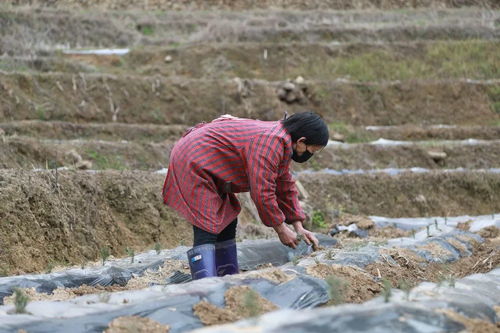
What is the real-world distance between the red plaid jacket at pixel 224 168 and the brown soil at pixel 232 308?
0.90 m

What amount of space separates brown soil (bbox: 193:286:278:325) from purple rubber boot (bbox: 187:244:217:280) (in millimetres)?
828

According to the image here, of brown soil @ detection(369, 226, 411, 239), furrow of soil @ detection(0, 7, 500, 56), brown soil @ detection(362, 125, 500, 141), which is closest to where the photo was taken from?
brown soil @ detection(369, 226, 411, 239)

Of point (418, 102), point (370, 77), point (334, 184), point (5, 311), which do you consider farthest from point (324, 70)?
point (5, 311)

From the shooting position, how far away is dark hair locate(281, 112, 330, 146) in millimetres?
4312

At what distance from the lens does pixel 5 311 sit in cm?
324

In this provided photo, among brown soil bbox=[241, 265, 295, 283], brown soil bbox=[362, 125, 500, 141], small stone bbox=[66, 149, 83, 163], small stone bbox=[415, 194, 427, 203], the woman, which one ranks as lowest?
small stone bbox=[415, 194, 427, 203]

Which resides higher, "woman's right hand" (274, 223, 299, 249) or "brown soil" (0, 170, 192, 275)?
"woman's right hand" (274, 223, 299, 249)

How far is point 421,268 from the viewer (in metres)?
5.18

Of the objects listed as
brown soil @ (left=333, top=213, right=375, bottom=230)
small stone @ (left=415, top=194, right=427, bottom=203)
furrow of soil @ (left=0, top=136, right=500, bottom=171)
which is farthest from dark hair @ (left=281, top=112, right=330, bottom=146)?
small stone @ (left=415, top=194, right=427, bottom=203)

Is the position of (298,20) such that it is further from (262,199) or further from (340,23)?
(262,199)

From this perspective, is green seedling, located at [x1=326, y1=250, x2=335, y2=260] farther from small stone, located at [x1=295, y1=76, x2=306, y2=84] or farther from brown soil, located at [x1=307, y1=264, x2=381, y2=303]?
small stone, located at [x1=295, y1=76, x2=306, y2=84]

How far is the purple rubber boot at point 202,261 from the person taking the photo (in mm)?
4312

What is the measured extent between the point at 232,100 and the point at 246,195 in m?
7.47

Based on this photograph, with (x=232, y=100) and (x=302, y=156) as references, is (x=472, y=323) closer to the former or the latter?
(x=302, y=156)
